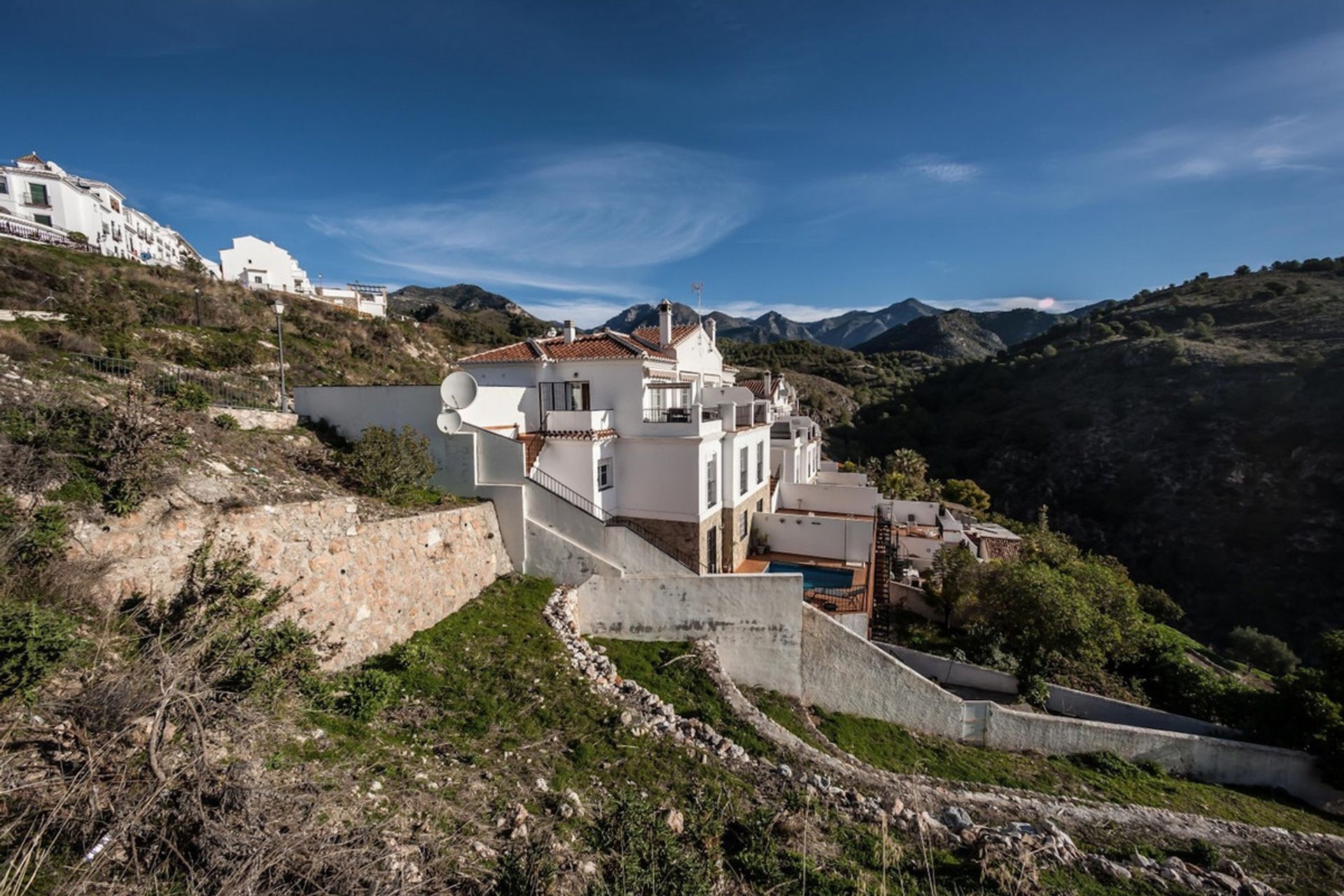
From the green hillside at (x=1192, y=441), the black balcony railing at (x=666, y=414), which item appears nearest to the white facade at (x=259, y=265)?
the black balcony railing at (x=666, y=414)

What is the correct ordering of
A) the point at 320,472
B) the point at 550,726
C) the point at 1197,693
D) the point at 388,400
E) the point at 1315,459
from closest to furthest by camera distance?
the point at 550,726, the point at 320,472, the point at 388,400, the point at 1197,693, the point at 1315,459

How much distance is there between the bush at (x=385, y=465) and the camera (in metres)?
12.5

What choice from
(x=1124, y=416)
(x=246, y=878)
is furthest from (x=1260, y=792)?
(x=1124, y=416)

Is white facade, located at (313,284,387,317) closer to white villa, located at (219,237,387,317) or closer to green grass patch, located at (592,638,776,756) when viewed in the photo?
white villa, located at (219,237,387,317)

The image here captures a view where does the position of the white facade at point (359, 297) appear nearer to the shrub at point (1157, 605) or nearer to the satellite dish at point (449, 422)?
the satellite dish at point (449, 422)

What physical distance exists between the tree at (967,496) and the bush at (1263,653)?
1456 cm

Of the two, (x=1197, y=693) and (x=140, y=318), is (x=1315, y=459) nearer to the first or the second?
(x=1197, y=693)

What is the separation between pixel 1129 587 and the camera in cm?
2077

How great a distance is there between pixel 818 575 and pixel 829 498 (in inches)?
266

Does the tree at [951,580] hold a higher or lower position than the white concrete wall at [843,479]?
lower

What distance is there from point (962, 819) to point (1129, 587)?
1733 cm

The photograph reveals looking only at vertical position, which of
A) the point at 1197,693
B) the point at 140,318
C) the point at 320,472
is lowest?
the point at 1197,693

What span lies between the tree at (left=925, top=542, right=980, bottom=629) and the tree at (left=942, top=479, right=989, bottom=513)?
2145 centimetres

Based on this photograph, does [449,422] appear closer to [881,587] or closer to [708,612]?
[708,612]
